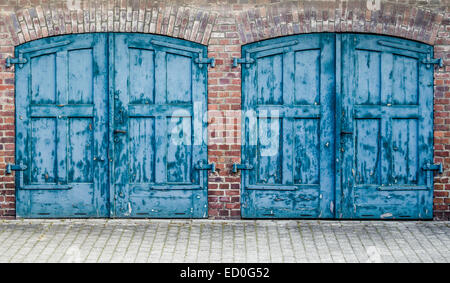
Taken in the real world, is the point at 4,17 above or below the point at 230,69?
Answer: above

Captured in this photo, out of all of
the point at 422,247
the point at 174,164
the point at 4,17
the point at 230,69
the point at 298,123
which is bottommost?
the point at 422,247

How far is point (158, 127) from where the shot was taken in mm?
8281

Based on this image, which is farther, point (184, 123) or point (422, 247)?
Answer: point (184, 123)

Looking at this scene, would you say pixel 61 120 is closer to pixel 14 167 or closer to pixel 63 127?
pixel 63 127

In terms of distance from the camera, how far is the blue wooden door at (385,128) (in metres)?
8.20

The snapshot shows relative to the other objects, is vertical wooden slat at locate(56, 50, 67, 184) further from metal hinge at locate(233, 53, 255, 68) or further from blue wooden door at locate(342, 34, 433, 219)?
blue wooden door at locate(342, 34, 433, 219)

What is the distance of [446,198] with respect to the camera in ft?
27.2

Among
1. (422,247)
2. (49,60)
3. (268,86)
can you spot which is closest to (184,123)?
(268,86)

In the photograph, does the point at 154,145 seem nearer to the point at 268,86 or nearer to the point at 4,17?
the point at 268,86

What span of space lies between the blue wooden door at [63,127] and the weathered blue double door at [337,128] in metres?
1.81

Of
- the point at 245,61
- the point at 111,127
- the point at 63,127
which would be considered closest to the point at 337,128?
the point at 245,61

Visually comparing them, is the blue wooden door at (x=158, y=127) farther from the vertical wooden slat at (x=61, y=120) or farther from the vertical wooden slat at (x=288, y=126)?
the vertical wooden slat at (x=288, y=126)

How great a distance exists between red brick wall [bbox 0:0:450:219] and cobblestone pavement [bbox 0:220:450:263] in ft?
4.07

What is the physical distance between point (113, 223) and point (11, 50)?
247cm
